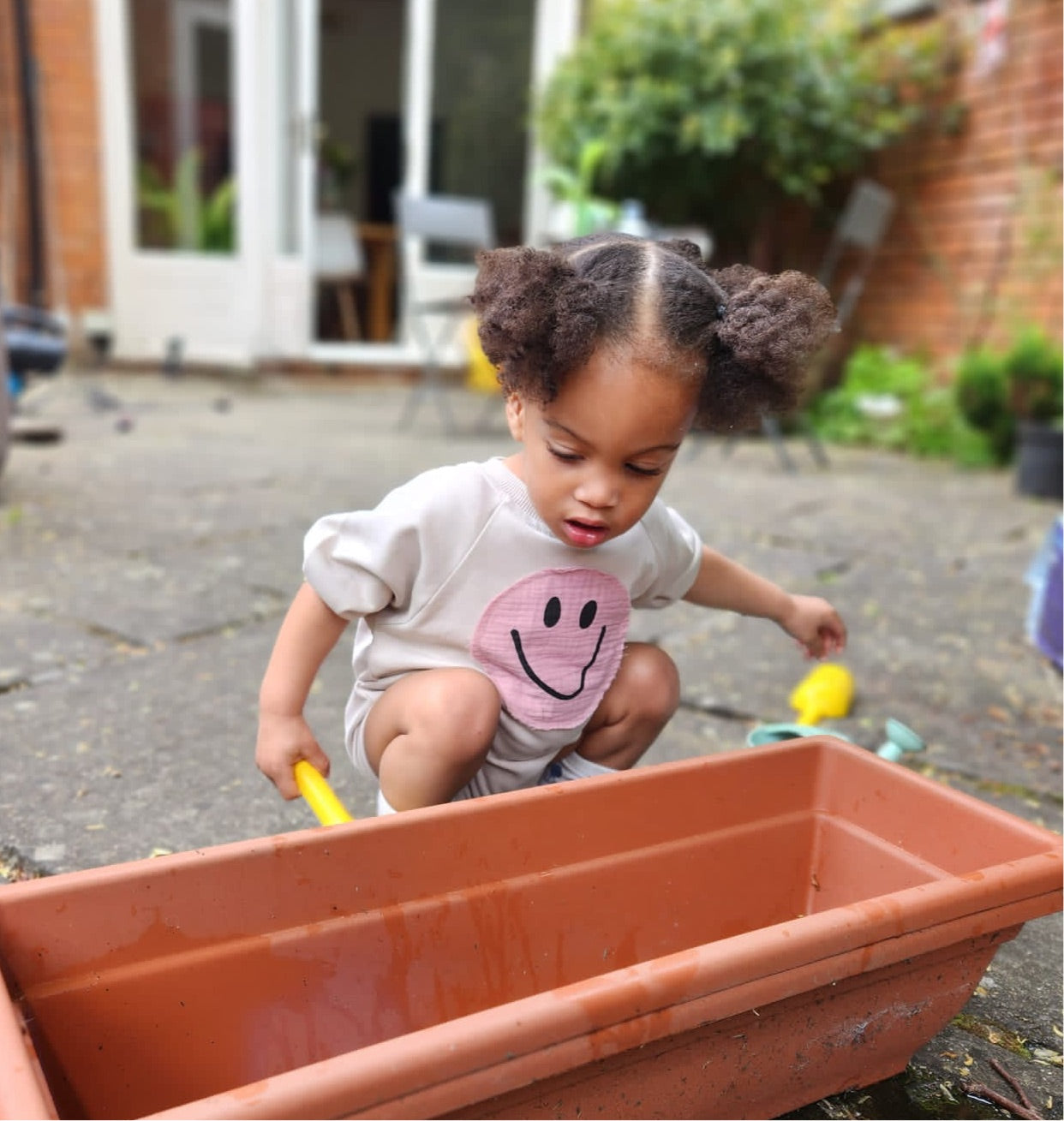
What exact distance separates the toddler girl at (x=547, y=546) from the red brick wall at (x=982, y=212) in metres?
4.22

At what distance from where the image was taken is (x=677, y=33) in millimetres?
5297

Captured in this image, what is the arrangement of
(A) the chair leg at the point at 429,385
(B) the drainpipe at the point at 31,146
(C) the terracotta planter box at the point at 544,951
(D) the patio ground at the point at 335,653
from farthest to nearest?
1. (B) the drainpipe at the point at 31,146
2. (A) the chair leg at the point at 429,385
3. (D) the patio ground at the point at 335,653
4. (C) the terracotta planter box at the point at 544,951

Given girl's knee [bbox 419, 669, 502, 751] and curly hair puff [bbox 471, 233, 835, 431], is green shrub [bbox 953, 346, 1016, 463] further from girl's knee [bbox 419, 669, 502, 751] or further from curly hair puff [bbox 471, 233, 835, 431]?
girl's knee [bbox 419, 669, 502, 751]

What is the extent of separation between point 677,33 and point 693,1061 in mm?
5338

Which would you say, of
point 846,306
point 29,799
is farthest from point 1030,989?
point 846,306

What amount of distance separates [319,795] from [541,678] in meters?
0.29

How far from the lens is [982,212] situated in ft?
17.1

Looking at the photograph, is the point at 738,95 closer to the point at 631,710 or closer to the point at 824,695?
the point at 824,695

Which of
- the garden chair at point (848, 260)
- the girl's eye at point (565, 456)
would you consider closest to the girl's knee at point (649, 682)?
the girl's eye at point (565, 456)

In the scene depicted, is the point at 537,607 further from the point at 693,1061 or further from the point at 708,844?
the point at 693,1061

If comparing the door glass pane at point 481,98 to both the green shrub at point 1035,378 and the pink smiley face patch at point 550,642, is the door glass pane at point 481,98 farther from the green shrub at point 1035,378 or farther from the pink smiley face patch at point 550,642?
the pink smiley face patch at point 550,642

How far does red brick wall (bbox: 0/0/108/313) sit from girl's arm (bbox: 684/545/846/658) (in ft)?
21.0

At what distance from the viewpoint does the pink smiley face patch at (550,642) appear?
121 centimetres

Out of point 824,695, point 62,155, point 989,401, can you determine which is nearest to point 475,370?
point 62,155
